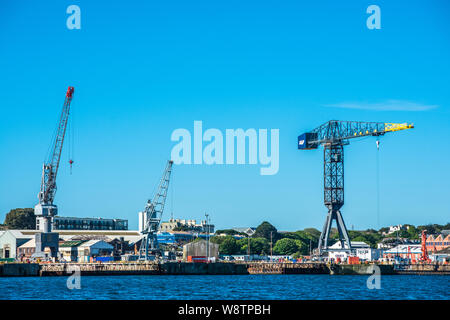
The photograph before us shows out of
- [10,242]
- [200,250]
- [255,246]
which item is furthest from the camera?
[255,246]

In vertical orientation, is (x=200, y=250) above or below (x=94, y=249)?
above

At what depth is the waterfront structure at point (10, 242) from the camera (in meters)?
150

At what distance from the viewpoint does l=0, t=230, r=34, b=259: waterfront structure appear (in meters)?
150

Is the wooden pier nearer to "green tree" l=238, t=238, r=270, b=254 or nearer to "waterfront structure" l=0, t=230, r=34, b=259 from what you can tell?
"waterfront structure" l=0, t=230, r=34, b=259

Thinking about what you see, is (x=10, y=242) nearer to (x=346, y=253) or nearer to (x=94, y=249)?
(x=94, y=249)

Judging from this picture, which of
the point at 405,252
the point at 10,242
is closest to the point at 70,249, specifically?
the point at 10,242

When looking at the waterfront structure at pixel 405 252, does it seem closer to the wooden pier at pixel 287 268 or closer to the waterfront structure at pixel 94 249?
the wooden pier at pixel 287 268

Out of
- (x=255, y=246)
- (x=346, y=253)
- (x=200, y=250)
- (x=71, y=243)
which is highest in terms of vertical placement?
(x=71, y=243)

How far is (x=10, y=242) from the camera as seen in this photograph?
151 m

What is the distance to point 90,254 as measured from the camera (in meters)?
145

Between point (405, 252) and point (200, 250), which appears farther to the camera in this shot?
point (405, 252)

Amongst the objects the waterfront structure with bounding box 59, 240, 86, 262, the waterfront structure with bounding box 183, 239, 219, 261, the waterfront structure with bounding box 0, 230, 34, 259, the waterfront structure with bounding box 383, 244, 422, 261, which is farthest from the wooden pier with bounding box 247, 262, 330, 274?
the waterfront structure with bounding box 0, 230, 34, 259

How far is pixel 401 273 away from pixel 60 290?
68.1 meters

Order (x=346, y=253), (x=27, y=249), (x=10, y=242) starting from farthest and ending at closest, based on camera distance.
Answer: (x=10, y=242), (x=27, y=249), (x=346, y=253)
